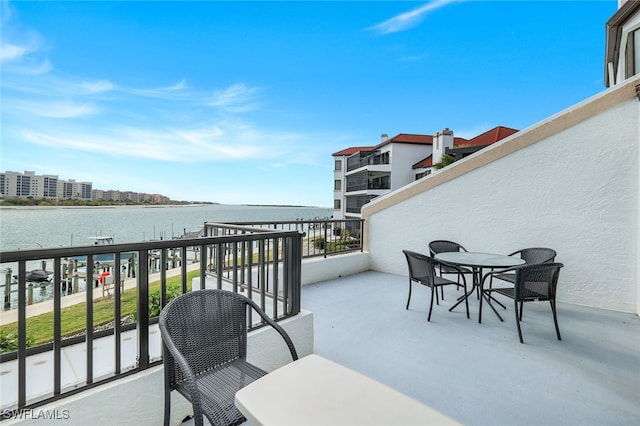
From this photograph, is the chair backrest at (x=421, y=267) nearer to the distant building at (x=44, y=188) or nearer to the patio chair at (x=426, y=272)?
the patio chair at (x=426, y=272)

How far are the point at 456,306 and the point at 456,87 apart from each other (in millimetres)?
12991

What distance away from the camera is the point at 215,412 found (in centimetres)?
132

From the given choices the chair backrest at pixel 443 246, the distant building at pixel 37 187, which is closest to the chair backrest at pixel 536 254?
the chair backrest at pixel 443 246

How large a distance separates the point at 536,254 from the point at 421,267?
211 cm

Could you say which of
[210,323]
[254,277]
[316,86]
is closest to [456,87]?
[316,86]

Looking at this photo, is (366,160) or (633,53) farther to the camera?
(366,160)

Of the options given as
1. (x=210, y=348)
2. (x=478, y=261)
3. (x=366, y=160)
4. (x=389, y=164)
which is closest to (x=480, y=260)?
(x=478, y=261)

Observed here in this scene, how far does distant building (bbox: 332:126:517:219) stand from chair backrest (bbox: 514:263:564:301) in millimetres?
22952

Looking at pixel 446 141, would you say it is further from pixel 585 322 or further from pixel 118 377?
pixel 118 377

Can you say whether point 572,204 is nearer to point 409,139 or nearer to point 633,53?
point 633,53

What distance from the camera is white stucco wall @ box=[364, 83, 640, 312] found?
406cm

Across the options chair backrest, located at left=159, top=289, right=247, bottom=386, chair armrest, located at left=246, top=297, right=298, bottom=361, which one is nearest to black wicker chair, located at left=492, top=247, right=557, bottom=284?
chair armrest, located at left=246, top=297, right=298, bottom=361

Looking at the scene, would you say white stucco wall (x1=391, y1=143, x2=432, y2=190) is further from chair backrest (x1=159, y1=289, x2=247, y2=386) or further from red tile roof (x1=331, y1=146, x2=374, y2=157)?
chair backrest (x1=159, y1=289, x2=247, y2=386)

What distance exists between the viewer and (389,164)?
100 feet
